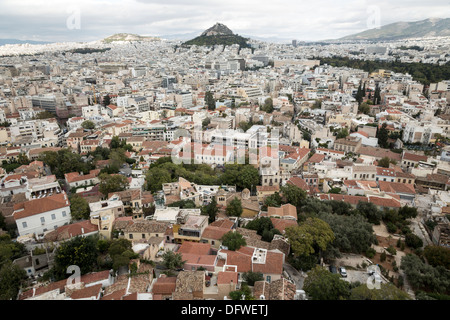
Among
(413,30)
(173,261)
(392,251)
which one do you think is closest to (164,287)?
(173,261)

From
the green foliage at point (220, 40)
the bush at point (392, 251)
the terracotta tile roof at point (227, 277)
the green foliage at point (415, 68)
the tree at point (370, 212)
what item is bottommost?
the bush at point (392, 251)

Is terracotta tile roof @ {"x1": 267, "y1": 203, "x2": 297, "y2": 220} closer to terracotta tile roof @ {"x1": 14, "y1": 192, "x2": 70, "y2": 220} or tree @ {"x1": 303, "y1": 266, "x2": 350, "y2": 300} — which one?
tree @ {"x1": 303, "y1": 266, "x2": 350, "y2": 300}

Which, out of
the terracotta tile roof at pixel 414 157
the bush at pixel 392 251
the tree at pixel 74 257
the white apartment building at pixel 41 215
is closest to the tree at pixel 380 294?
the bush at pixel 392 251

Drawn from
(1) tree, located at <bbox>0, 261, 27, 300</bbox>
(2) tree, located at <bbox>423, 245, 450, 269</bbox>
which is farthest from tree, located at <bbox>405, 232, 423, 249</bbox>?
(1) tree, located at <bbox>0, 261, 27, 300</bbox>

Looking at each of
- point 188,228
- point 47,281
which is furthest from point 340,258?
point 47,281

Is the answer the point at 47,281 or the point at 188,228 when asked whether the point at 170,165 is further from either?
the point at 47,281

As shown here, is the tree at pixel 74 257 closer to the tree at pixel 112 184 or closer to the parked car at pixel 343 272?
the tree at pixel 112 184
